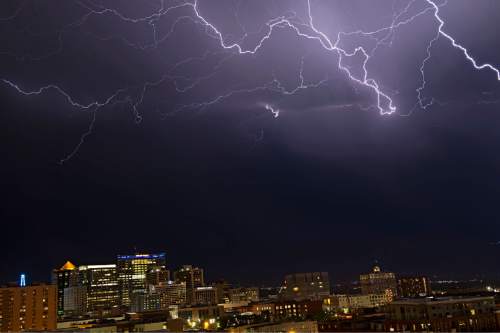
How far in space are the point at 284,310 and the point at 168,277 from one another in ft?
176

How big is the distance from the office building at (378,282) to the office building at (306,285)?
6440 millimetres

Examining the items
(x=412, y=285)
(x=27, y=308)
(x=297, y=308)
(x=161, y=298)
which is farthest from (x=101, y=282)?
(x=27, y=308)

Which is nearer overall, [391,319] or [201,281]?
[391,319]

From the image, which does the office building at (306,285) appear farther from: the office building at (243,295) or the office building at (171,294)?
the office building at (171,294)

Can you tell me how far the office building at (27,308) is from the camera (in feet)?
127

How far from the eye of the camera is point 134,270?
9838cm

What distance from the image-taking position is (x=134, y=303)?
8138 centimetres

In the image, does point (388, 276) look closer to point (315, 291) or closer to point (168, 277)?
point (315, 291)

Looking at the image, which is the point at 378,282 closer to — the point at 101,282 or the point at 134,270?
the point at 134,270

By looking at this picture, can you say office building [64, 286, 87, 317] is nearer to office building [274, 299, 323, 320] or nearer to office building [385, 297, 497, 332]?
office building [274, 299, 323, 320]

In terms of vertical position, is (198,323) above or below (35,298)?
below

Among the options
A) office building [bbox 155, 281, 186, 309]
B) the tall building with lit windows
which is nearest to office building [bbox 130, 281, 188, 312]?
office building [bbox 155, 281, 186, 309]

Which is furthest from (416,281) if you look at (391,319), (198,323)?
(391,319)

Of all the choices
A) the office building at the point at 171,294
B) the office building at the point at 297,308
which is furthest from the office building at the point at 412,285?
the office building at the point at 171,294
